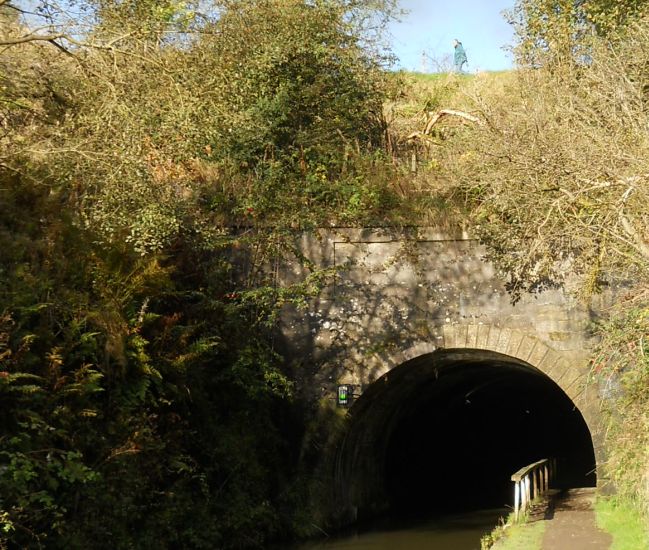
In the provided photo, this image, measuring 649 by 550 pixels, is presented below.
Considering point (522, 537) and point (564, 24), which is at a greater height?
point (564, 24)

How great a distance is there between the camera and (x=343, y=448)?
14.5m

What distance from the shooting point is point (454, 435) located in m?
23.1

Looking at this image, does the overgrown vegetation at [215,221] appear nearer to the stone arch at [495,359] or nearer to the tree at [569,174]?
the tree at [569,174]

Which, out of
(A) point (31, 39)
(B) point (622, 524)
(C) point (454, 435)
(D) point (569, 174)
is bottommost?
(B) point (622, 524)

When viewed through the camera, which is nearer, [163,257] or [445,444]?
[163,257]

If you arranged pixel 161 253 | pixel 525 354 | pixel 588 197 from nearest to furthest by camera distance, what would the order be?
pixel 161 253 < pixel 588 197 < pixel 525 354

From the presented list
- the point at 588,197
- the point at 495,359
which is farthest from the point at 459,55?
the point at 588,197

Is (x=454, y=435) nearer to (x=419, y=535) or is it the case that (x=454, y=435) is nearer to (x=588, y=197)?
(x=419, y=535)

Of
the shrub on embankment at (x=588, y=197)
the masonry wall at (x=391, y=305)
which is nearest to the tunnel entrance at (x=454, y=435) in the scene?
the masonry wall at (x=391, y=305)

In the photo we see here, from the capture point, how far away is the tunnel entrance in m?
15.1

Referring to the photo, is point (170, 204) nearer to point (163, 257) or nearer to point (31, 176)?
point (163, 257)

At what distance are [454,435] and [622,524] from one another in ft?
39.9

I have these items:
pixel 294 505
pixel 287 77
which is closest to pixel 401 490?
pixel 294 505

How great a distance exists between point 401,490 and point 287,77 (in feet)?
29.4
